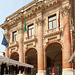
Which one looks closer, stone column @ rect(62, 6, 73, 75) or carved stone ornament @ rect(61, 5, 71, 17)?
stone column @ rect(62, 6, 73, 75)

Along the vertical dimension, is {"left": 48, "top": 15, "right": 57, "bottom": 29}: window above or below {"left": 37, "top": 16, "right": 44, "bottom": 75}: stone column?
above

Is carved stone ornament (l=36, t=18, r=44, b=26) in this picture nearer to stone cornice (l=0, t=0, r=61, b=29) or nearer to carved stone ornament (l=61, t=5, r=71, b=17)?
stone cornice (l=0, t=0, r=61, b=29)

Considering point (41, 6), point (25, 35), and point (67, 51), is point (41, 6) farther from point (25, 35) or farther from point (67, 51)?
point (67, 51)

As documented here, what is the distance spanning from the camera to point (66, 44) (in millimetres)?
17641

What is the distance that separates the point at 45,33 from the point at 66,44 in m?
4.01

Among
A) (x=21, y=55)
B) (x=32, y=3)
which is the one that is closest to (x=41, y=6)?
(x=32, y=3)

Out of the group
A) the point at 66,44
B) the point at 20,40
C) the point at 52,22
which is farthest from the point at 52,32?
the point at 20,40

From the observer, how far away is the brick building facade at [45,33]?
1789 cm

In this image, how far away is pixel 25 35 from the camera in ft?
77.9

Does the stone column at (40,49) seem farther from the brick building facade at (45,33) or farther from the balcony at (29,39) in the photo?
the balcony at (29,39)

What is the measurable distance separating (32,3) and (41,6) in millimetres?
3307

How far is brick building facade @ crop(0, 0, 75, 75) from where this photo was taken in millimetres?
17891

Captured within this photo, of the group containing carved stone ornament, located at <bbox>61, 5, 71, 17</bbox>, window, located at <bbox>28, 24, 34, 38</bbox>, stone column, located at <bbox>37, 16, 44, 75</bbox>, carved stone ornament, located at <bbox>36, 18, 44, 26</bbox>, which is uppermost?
carved stone ornament, located at <bbox>61, 5, 71, 17</bbox>

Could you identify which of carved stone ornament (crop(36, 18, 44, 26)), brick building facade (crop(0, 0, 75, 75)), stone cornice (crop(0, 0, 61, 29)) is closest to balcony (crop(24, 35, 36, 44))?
brick building facade (crop(0, 0, 75, 75))
